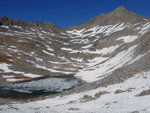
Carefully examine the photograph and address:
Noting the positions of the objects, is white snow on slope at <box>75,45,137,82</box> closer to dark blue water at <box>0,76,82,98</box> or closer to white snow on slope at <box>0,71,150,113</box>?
dark blue water at <box>0,76,82,98</box>

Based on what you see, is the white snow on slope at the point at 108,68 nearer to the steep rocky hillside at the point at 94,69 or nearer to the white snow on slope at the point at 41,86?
the steep rocky hillside at the point at 94,69

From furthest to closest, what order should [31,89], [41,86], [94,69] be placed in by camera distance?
[94,69] → [41,86] → [31,89]

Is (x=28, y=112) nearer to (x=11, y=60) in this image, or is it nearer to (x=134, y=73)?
(x=134, y=73)

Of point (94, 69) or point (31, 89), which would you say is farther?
point (94, 69)

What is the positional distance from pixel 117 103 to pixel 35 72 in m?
Answer: 66.5

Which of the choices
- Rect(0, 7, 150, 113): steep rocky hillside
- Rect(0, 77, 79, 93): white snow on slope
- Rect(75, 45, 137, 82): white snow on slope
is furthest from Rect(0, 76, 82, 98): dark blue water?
Rect(0, 7, 150, 113): steep rocky hillside

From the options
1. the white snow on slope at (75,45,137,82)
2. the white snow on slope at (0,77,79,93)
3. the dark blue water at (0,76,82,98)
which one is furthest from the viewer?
the white snow on slope at (75,45,137,82)

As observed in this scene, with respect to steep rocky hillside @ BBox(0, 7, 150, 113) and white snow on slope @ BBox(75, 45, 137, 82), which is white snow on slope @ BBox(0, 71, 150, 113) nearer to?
steep rocky hillside @ BBox(0, 7, 150, 113)

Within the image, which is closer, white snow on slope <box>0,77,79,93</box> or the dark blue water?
the dark blue water

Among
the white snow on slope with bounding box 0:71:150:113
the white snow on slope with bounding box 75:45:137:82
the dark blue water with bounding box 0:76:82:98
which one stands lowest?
the white snow on slope with bounding box 0:71:150:113

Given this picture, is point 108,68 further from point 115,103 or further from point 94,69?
point 115,103

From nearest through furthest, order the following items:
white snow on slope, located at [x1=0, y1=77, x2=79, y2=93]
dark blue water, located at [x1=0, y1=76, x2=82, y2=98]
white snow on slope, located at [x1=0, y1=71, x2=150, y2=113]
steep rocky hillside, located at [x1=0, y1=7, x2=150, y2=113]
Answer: white snow on slope, located at [x1=0, y1=71, x2=150, y2=113] → steep rocky hillside, located at [x1=0, y1=7, x2=150, y2=113] → dark blue water, located at [x1=0, y1=76, x2=82, y2=98] → white snow on slope, located at [x1=0, y1=77, x2=79, y2=93]

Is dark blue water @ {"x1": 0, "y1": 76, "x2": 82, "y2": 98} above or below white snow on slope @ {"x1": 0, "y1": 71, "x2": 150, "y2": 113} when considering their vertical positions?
above

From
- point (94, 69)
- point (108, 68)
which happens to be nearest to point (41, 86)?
point (108, 68)
